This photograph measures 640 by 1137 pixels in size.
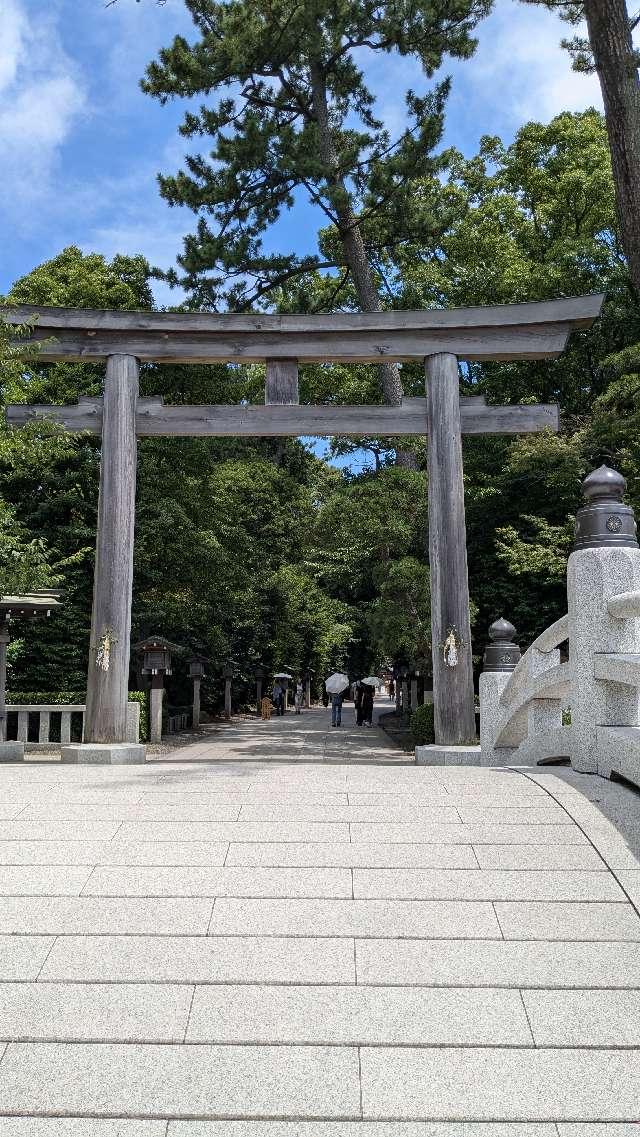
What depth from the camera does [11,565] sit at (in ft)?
32.4

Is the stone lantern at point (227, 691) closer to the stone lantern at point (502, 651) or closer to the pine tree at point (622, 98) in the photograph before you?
the pine tree at point (622, 98)

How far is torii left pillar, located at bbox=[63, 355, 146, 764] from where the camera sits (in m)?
9.91

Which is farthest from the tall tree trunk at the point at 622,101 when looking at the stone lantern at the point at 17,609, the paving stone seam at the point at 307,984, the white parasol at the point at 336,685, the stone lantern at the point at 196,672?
the white parasol at the point at 336,685

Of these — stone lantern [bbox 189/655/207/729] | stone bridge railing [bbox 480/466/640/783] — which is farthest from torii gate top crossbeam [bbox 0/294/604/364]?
stone lantern [bbox 189/655/207/729]

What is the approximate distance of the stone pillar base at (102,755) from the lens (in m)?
9.30

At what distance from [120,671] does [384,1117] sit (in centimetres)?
771

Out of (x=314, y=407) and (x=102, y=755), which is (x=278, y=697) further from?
(x=102, y=755)

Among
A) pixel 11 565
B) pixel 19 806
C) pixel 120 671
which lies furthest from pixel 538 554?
pixel 19 806

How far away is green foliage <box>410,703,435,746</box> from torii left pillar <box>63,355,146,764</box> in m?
7.72

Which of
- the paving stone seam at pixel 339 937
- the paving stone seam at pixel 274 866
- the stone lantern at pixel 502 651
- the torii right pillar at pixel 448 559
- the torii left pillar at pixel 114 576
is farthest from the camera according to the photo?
the torii right pillar at pixel 448 559

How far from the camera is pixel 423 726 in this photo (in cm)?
1684

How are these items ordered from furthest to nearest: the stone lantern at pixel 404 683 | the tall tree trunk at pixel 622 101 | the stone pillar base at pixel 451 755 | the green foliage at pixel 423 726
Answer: the stone lantern at pixel 404 683 < the green foliage at pixel 423 726 < the tall tree trunk at pixel 622 101 < the stone pillar base at pixel 451 755

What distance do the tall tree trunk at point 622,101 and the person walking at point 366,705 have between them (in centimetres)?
1845

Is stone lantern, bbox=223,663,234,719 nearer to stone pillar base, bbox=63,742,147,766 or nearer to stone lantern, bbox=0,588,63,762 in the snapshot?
stone lantern, bbox=0,588,63,762
